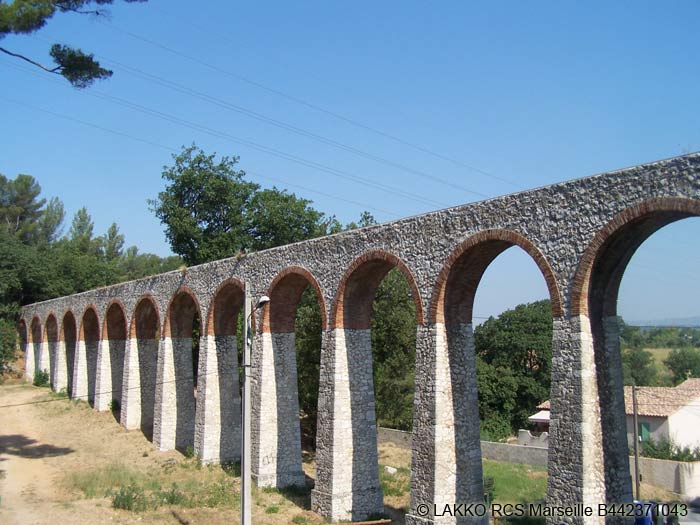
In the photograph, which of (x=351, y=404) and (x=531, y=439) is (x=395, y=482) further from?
(x=531, y=439)

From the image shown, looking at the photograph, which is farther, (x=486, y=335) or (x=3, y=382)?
(x=486, y=335)

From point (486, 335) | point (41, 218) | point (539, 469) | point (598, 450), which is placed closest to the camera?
point (598, 450)

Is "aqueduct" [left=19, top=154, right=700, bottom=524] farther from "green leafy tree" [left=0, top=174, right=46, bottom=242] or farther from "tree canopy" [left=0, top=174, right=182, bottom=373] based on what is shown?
"green leafy tree" [left=0, top=174, right=46, bottom=242]

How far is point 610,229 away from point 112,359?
77.7 feet

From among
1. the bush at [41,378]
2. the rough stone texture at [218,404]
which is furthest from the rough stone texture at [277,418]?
the bush at [41,378]

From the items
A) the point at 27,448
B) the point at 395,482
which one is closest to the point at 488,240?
the point at 395,482

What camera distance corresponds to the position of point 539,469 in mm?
21188

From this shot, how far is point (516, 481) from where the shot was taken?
19.0 metres

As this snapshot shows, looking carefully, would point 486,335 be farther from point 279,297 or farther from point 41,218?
point 41,218

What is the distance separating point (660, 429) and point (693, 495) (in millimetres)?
7829

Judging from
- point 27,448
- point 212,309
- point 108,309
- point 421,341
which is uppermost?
point 108,309

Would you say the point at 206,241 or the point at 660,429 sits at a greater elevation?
the point at 206,241

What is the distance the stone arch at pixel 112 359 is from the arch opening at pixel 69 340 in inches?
239

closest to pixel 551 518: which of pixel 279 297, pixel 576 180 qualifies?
pixel 576 180
